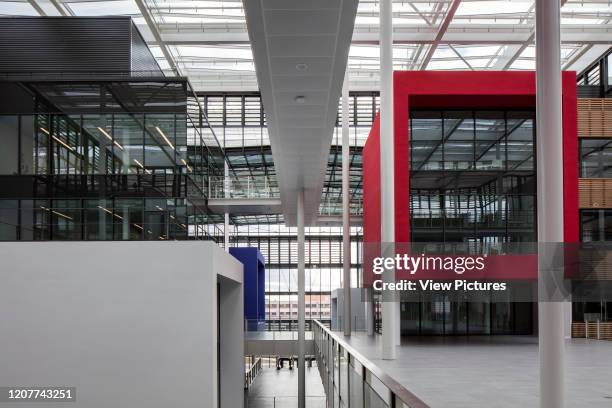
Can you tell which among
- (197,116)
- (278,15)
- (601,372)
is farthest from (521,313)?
(278,15)

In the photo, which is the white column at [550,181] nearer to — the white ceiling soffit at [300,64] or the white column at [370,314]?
the white ceiling soffit at [300,64]

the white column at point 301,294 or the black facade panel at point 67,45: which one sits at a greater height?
the black facade panel at point 67,45

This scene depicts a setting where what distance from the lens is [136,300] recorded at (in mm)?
13641

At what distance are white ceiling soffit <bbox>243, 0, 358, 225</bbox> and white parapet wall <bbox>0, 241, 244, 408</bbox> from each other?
12.1ft

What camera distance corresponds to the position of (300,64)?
503 inches

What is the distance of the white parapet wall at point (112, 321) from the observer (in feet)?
44.0

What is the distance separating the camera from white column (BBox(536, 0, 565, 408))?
6840 mm

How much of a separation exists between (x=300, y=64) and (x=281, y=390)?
2726cm

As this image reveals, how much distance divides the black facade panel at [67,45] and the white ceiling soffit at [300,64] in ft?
16.6

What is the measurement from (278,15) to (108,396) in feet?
25.6

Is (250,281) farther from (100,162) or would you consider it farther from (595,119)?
(100,162)

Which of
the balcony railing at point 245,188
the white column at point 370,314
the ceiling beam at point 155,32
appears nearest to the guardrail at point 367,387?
the white column at point 370,314

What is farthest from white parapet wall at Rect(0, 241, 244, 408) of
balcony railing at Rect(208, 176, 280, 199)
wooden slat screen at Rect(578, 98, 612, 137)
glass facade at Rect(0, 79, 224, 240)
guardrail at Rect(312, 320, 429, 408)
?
balcony railing at Rect(208, 176, 280, 199)

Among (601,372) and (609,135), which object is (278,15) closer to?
(601,372)
